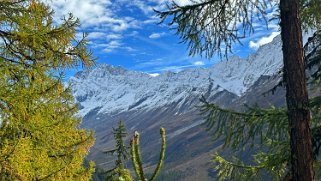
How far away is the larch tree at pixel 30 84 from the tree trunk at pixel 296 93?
181 inches

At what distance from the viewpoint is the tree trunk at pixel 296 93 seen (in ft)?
18.2

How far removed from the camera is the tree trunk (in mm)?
5551

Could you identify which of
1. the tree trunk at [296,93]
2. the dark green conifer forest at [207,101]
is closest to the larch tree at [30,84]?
the dark green conifer forest at [207,101]

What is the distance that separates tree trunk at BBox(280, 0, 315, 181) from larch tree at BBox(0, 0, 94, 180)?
181 inches

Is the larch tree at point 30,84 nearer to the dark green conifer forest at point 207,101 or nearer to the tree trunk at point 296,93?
the dark green conifer forest at point 207,101

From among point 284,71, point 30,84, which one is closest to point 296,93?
point 284,71

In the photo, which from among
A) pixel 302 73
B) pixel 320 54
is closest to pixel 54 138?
pixel 302 73

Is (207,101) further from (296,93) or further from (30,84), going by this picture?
(30,84)

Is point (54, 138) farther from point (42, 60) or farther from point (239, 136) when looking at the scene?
point (239, 136)

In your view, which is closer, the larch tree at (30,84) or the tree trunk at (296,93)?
the tree trunk at (296,93)

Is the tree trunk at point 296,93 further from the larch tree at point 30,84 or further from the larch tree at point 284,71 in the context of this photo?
the larch tree at point 30,84

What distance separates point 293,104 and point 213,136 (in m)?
1.54

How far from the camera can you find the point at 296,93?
5.67m

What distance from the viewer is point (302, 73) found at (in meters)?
5.70
